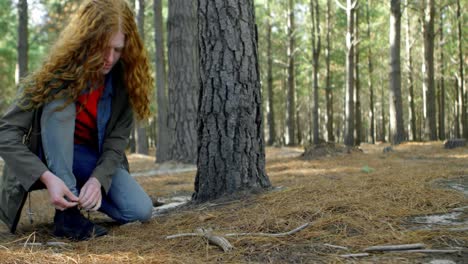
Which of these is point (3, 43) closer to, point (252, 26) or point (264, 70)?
point (264, 70)

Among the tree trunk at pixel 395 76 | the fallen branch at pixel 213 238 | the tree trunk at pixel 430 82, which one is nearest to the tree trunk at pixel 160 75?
the tree trunk at pixel 395 76

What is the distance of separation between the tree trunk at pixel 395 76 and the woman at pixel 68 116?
11072 millimetres

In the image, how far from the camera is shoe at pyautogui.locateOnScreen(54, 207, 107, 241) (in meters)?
2.65

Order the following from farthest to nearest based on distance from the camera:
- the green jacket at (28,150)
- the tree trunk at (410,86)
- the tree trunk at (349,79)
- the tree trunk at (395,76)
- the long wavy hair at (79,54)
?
1. the tree trunk at (410,86)
2. the tree trunk at (349,79)
3. the tree trunk at (395,76)
4. the long wavy hair at (79,54)
5. the green jacket at (28,150)

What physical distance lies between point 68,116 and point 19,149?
1.13 feet

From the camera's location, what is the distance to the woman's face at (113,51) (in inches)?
108

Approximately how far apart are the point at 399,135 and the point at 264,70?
1769 centimetres

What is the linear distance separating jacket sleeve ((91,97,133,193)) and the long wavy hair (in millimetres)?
399

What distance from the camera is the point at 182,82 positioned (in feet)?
29.7

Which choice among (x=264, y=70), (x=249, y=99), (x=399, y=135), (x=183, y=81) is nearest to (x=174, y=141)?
(x=183, y=81)

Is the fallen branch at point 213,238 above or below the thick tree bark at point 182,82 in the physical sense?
below

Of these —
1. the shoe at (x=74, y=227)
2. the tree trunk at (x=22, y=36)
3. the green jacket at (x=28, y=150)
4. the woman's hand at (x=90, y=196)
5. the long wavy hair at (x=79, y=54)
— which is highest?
the tree trunk at (x=22, y=36)

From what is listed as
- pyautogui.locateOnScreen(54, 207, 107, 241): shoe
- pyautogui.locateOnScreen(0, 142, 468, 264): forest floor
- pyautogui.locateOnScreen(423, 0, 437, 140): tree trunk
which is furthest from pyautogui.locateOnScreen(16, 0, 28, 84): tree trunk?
pyautogui.locateOnScreen(423, 0, 437, 140): tree trunk

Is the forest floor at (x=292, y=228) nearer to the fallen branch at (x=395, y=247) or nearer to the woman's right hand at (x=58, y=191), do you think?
the fallen branch at (x=395, y=247)
